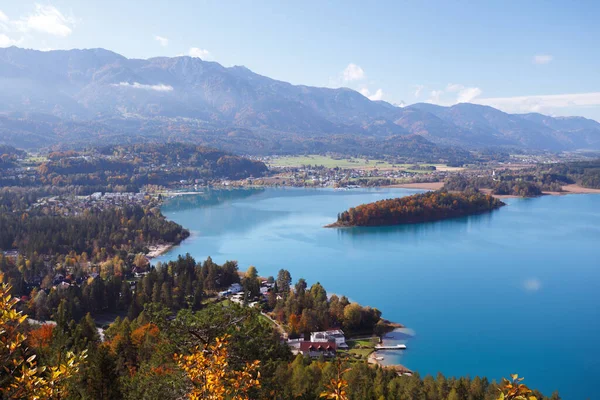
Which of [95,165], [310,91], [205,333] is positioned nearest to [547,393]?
[205,333]

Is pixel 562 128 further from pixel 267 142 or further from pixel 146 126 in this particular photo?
pixel 146 126

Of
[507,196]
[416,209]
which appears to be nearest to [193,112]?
[507,196]

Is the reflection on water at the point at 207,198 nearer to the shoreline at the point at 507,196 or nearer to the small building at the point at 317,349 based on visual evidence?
the shoreline at the point at 507,196

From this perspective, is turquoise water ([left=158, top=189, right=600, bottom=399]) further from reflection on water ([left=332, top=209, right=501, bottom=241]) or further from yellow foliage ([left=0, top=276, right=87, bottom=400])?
yellow foliage ([left=0, top=276, right=87, bottom=400])

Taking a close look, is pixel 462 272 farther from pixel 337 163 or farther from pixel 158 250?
pixel 337 163

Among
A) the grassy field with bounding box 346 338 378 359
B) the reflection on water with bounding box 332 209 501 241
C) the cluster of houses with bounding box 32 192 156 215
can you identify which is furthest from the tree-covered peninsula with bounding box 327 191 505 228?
the grassy field with bounding box 346 338 378 359
